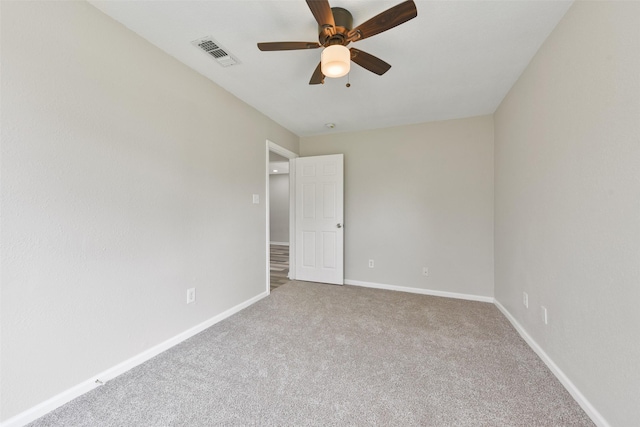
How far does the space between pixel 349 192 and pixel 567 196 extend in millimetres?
2609

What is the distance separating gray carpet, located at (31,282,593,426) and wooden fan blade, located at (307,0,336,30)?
85.2 inches

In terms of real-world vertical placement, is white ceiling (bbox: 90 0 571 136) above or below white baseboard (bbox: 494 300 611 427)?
above

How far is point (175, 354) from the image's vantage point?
78.1 inches

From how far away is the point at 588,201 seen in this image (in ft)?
4.61

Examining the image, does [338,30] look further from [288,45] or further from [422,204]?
[422,204]

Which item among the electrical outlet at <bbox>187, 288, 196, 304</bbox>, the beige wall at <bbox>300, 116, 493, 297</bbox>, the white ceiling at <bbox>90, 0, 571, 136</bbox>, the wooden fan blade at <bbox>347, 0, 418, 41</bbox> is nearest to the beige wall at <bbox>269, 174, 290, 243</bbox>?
the beige wall at <bbox>300, 116, 493, 297</bbox>

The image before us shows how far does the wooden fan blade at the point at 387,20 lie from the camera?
1.27 meters

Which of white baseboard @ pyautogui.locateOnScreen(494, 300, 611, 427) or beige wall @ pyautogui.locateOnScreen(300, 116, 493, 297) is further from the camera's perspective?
beige wall @ pyautogui.locateOnScreen(300, 116, 493, 297)

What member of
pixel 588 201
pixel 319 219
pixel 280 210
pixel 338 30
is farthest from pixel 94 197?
pixel 280 210

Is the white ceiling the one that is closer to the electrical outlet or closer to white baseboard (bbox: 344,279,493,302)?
the electrical outlet

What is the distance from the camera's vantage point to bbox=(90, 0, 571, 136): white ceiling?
158 centimetres

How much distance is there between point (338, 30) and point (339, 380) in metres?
2.23

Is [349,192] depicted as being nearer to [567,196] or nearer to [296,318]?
[296,318]

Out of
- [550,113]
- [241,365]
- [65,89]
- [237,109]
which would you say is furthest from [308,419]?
[237,109]
